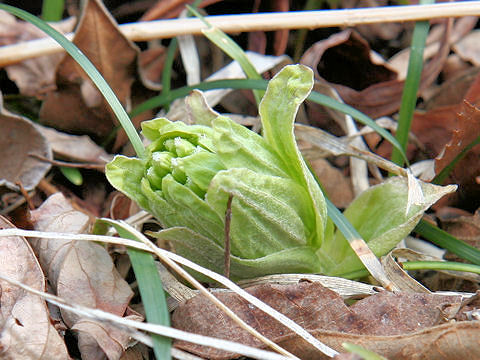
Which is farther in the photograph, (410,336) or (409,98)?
(409,98)

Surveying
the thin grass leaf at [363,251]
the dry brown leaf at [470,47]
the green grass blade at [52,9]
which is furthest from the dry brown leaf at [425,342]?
the green grass blade at [52,9]

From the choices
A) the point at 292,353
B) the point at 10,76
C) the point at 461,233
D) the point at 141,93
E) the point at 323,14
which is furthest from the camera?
the point at 141,93

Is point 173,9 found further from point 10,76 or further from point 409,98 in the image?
point 409,98

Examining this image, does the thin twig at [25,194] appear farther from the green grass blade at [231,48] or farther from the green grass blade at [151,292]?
the green grass blade at [231,48]

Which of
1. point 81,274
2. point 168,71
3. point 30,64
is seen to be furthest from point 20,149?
point 81,274

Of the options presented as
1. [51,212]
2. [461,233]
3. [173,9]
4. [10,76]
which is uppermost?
[173,9]

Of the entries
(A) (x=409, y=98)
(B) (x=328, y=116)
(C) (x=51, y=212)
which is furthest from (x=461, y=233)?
(C) (x=51, y=212)

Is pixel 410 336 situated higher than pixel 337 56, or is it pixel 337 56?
pixel 337 56
